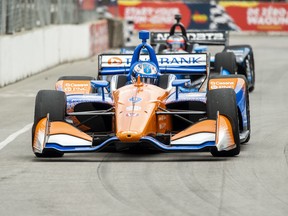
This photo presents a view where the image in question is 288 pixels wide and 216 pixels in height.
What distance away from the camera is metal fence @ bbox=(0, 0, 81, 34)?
25.7 metres

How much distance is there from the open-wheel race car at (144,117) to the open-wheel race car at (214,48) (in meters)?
6.61

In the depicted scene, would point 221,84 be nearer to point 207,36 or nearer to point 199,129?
point 199,129

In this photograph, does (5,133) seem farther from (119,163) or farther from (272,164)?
(272,164)

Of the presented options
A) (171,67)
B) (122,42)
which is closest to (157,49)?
(171,67)

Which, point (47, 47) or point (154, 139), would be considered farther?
point (47, 47)

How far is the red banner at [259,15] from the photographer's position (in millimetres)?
51344

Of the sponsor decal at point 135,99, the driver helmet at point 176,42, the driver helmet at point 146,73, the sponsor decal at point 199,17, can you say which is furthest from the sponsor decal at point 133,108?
the sponsor decal at point 199,17

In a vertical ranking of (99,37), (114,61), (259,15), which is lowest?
(259,15)

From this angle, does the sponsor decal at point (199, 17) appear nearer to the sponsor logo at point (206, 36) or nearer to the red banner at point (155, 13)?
the red banner at point (155, 13)

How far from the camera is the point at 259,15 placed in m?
51.7

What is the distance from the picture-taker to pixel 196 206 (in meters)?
8.73

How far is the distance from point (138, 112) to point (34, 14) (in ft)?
59.9

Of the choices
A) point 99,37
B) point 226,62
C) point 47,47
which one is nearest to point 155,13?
point 99,37

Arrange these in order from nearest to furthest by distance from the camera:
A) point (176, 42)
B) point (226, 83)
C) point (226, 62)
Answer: point (226, 83) → point (226, 62) → point (176, 42)
